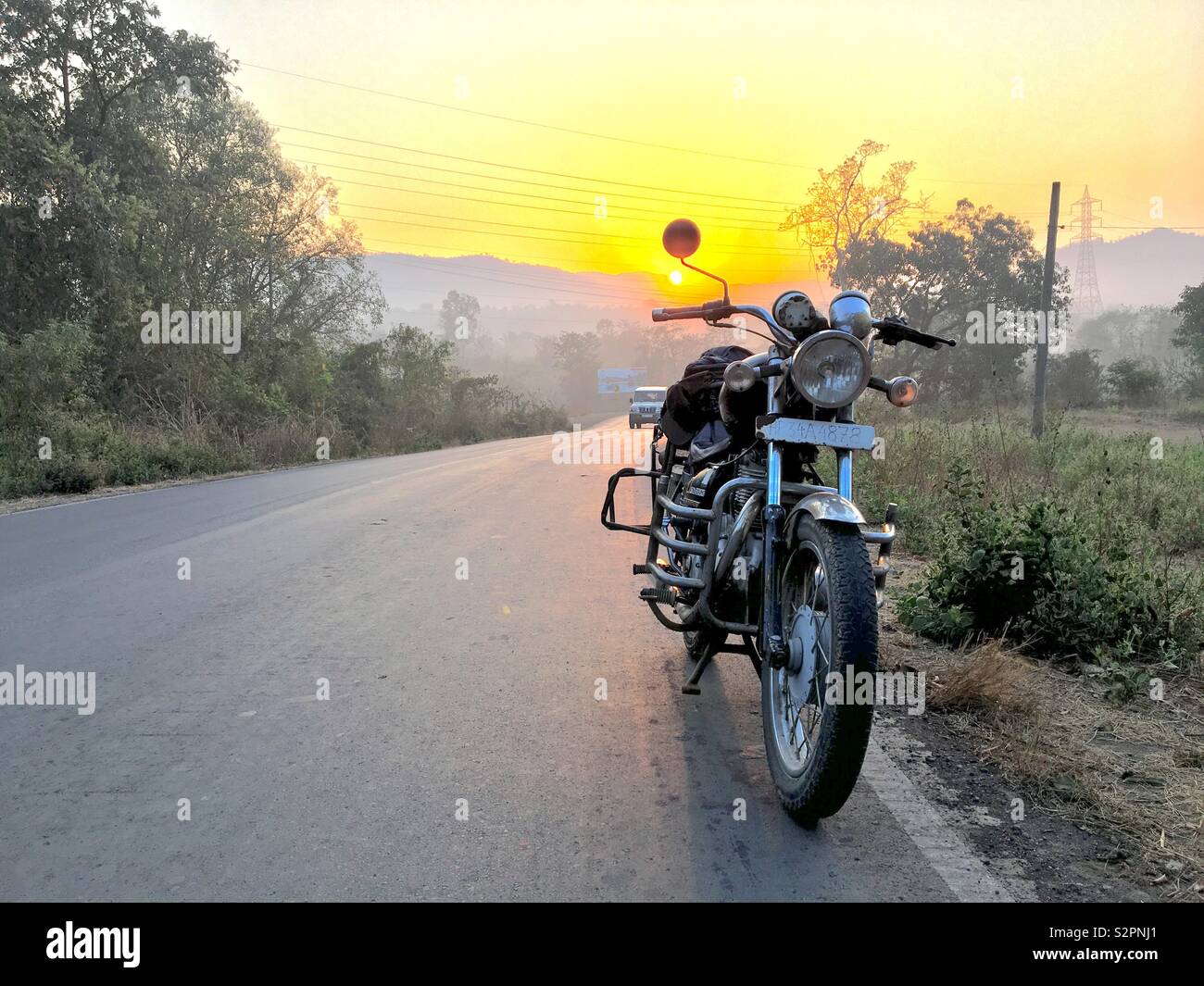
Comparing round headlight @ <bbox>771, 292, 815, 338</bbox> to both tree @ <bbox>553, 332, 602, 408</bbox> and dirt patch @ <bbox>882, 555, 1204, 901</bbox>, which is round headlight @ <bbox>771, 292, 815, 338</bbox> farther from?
tree @ <bbox>553, 332, 602, 408</bbox>

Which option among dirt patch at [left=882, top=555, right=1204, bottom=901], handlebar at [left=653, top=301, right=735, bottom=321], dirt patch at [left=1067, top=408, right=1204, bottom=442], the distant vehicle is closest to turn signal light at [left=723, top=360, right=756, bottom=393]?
handlebar at [left=653, top=301, right=735, bottom=321]

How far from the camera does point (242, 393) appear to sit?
75.8 ft

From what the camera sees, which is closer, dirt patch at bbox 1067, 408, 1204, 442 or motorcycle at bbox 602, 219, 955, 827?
motorcycle at bbox 602, 219, 955, 827

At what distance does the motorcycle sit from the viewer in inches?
109

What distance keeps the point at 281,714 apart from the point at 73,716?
959 mm

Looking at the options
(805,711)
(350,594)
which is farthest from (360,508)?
(805,711)

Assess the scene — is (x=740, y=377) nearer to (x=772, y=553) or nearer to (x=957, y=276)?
(x=772, y=553)

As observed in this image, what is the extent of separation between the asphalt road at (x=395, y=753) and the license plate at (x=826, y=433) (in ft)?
4.39

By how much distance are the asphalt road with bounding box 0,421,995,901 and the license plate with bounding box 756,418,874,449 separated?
1339mm

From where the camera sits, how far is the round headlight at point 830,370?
3.12 metres

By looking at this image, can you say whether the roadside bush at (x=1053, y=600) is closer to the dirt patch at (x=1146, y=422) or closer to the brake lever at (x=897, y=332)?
the brake lever at (x=897, y=332)

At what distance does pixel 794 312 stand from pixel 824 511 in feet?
2.94

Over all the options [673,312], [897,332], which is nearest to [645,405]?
[673,312]
